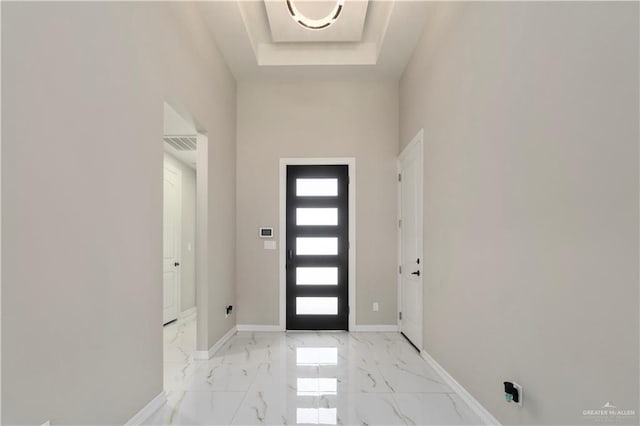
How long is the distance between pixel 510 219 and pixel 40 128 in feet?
7.67

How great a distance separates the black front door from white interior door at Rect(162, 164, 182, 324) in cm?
206

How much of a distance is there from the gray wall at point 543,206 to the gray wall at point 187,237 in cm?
445

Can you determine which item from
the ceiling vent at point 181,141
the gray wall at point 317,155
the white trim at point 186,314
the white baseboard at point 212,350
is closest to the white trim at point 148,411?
the white baseboard at point 212,350

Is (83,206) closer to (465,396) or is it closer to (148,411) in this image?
(148,411)

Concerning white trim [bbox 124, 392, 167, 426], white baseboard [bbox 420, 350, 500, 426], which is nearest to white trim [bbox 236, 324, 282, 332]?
white trim [bbox 124, 392, 167, 426]

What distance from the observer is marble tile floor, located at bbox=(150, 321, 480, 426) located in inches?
86.4

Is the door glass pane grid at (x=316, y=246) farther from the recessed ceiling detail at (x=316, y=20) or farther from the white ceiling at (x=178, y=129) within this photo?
the recessed ceiling detail at (x=316, y=20)

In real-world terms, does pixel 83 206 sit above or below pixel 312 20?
below

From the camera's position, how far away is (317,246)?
4.36 meters

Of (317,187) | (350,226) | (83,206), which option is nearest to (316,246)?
(350,226)

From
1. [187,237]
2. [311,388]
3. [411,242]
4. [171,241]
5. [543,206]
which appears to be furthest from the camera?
[187,237]

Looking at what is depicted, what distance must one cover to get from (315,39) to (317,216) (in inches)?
85.0

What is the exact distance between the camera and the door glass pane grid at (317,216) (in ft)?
14.3

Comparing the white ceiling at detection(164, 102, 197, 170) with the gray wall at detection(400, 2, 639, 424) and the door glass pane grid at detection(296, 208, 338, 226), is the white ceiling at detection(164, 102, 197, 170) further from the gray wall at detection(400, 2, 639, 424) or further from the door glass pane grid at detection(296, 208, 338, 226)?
the gray wall at detection(400, 2, 639, 424)
